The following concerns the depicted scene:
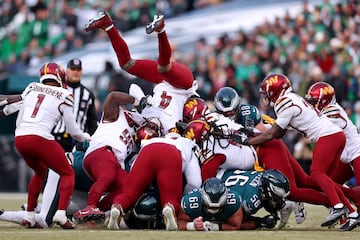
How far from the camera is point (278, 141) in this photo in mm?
12070

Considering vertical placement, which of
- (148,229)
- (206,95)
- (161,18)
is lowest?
(206,95)

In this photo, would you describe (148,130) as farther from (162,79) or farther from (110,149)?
(162,79)

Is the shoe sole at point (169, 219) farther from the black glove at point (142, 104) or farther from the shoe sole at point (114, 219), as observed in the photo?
the black glove at point (142, 104)

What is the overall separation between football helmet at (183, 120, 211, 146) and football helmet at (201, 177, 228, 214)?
86 cm

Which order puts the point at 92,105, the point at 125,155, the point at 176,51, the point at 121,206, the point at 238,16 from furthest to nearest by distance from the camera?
the point at 238,16 → the point at 176,51 → the point at 92,105 → the point at 125,155 → the point at 121,206

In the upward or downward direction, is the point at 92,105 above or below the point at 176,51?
above

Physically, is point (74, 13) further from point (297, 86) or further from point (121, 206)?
point (121, 206)

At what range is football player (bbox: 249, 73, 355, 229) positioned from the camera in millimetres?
11719

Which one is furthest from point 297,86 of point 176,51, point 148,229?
point 148,229

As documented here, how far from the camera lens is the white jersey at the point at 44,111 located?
1117 centimetres

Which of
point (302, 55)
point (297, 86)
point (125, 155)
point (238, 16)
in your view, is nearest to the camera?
point (125, 155)

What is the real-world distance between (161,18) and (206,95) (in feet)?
25.8

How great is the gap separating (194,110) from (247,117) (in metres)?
0.53

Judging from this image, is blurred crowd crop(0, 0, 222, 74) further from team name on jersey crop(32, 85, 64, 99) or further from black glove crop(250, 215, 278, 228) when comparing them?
black glove crop(250, 215, 278, 228)
